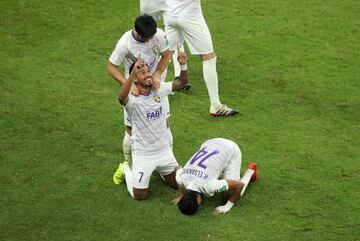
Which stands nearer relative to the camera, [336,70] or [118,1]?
[336,70]

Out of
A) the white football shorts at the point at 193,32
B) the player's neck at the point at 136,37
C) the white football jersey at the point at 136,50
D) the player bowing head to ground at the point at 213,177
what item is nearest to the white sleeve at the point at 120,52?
the white football jersey at the point at 136,50

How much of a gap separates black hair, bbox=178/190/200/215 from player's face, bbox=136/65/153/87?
3.93 ft

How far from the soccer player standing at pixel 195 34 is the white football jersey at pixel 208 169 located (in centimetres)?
160

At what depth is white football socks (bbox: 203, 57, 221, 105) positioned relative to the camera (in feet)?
31.3

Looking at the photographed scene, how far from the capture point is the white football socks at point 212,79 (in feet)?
31.3

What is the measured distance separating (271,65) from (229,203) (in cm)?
361

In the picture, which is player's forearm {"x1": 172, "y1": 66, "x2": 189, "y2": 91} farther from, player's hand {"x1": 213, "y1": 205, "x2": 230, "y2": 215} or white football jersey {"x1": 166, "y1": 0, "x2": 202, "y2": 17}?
white football jersey {"x1": 166, "y1": 0, "x2": 202, "y2": 17}

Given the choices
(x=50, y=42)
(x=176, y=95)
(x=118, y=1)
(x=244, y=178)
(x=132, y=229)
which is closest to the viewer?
(x=132, y=229)

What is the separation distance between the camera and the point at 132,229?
7418mm

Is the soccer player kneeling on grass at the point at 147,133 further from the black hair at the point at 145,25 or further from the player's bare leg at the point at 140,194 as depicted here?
the black hair at the point at 145,25

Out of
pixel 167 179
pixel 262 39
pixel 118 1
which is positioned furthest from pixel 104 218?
pixel 118 1

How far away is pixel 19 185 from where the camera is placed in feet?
26.7

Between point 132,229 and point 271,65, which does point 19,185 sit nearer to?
point 132,229

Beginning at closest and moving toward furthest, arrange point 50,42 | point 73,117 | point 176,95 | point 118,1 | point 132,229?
point 132,229 < point 73,117 < point 176,95 < point 50,42 < point 118,1
